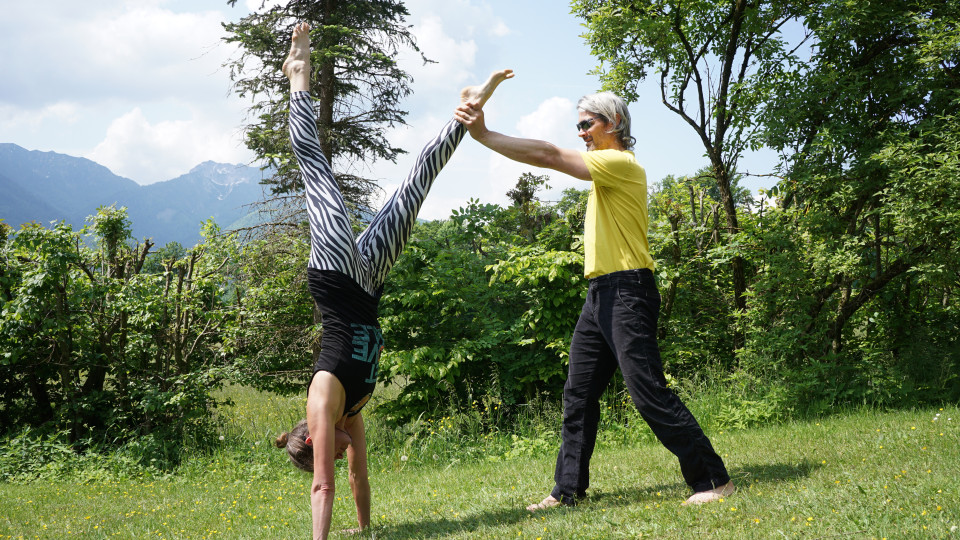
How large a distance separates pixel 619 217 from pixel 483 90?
1035 millimetres

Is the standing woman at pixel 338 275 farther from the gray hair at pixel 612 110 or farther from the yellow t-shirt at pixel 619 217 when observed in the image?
the yellow t-shirt at pixel 619 217

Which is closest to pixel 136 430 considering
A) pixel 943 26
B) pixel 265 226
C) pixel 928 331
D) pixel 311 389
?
pixel 265 226

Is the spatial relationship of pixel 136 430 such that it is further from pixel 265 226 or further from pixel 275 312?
pixel 265 226

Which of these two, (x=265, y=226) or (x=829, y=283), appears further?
(x=265, y=226)

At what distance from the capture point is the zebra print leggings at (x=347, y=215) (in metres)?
3.16

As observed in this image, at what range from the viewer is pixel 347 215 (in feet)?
10.6

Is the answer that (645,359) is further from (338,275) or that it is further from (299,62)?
(299,62)

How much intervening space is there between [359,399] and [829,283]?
6.23 metres

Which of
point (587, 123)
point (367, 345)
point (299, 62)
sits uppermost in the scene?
point (299, 62)

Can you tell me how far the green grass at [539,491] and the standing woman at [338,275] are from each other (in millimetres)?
712

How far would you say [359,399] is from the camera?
3350mm

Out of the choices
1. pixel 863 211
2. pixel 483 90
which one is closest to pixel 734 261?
pixel 863 211

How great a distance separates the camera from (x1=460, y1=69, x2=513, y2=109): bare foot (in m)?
3.38

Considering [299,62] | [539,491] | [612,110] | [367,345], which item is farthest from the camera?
[539,491]
